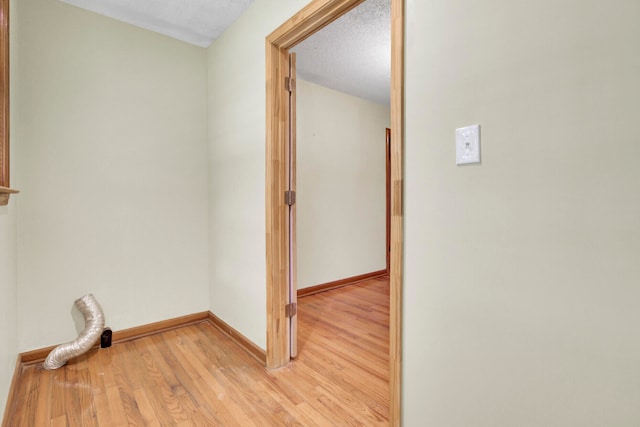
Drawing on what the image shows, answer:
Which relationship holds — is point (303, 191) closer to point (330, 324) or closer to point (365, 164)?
point (365, 164)

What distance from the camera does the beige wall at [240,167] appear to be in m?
1.96

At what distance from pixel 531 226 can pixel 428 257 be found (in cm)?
34

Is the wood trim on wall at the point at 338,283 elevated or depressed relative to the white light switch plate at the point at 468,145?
depressed

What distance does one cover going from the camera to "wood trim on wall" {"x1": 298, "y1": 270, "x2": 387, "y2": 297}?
3.39 m

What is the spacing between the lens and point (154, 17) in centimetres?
215

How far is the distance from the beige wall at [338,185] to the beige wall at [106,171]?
112 cm

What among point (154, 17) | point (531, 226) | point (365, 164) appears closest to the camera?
point (531, 226)

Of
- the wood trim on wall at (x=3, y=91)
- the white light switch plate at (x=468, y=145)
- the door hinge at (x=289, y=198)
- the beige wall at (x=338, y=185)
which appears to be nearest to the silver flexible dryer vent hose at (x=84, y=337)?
the wood trim on wall at (x=3, y=91)

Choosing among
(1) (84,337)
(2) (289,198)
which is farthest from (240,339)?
(2) (289,198)

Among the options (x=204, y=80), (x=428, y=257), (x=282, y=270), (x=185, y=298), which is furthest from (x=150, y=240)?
(x=428, y=257)

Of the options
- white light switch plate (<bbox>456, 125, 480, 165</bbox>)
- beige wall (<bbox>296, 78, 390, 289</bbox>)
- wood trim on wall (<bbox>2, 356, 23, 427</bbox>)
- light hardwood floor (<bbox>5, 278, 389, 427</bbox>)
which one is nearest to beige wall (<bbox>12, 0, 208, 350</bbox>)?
wood trim on wall (<bbox>2, 356, 23, 427</bbox>)

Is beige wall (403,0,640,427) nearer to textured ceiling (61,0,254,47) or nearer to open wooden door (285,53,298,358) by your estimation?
open wooden door (285,53,298,358)

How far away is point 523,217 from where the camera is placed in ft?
2.79

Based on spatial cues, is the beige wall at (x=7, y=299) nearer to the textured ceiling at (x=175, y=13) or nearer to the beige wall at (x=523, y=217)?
the textured ceiling at (x=175, y=13)
